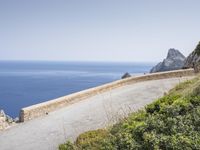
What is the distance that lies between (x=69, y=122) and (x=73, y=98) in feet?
16.4

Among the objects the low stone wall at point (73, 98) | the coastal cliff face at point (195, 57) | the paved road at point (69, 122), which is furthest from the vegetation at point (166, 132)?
the coastal cliff face at point (195, 57)

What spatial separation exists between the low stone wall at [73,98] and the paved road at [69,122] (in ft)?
1.38

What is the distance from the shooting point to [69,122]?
16.7 m

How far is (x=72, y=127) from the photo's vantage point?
1575 cm

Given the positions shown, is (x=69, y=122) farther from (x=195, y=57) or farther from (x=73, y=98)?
(x=195, y=57)

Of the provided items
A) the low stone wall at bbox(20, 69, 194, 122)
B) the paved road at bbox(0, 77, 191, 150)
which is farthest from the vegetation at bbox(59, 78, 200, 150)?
the low stone wall at bbox(20, 69, 194, 122)

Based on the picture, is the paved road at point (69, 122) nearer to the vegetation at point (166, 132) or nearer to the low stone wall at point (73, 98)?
the low stone wall at point (73, 98)

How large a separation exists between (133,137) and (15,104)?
112 metres

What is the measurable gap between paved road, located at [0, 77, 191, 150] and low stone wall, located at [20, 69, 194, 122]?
420 mm

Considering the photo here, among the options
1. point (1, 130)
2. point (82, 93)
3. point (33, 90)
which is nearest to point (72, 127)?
point (1, 130)

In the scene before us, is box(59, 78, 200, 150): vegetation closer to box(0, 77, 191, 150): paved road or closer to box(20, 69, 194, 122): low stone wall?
box(0, 77, 191, 150): paved road

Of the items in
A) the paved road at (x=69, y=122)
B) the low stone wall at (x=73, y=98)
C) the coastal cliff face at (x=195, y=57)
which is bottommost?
the paved road at (x=69, y=122)

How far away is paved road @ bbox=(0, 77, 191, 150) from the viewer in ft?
45.7

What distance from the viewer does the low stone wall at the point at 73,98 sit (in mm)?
17828
